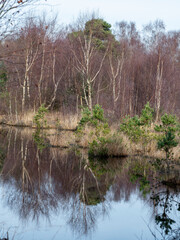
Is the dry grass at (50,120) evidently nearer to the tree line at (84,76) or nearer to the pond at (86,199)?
the tree line at (84,76)

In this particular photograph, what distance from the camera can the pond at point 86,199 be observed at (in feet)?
19.3

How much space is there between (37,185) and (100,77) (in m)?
17.2

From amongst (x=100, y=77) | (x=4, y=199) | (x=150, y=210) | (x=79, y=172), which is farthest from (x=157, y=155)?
(x=100, y=77)

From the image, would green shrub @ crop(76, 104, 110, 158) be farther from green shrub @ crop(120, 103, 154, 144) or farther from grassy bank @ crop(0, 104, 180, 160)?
green shrub @ crop(120, 103, 154, 144)

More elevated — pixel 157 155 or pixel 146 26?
pixel 146 26

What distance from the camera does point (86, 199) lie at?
7.73m

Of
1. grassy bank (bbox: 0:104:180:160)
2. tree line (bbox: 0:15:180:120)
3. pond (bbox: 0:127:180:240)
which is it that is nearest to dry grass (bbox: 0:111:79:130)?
tree line (bbox: 0:15:180:120)

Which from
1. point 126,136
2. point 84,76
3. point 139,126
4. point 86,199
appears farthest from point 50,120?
point 86,199

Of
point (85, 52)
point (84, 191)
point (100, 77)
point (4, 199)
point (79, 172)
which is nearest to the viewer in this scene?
point (4, 199)

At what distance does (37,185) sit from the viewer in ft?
29.2

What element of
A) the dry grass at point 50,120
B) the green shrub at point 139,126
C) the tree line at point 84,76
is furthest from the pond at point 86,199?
the tree line at point 84,76

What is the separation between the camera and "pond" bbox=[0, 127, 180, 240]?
5.87 m

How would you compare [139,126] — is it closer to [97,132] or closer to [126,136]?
[126,136]

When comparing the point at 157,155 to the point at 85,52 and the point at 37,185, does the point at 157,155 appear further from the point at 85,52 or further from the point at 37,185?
Answer: the point at 85,52
